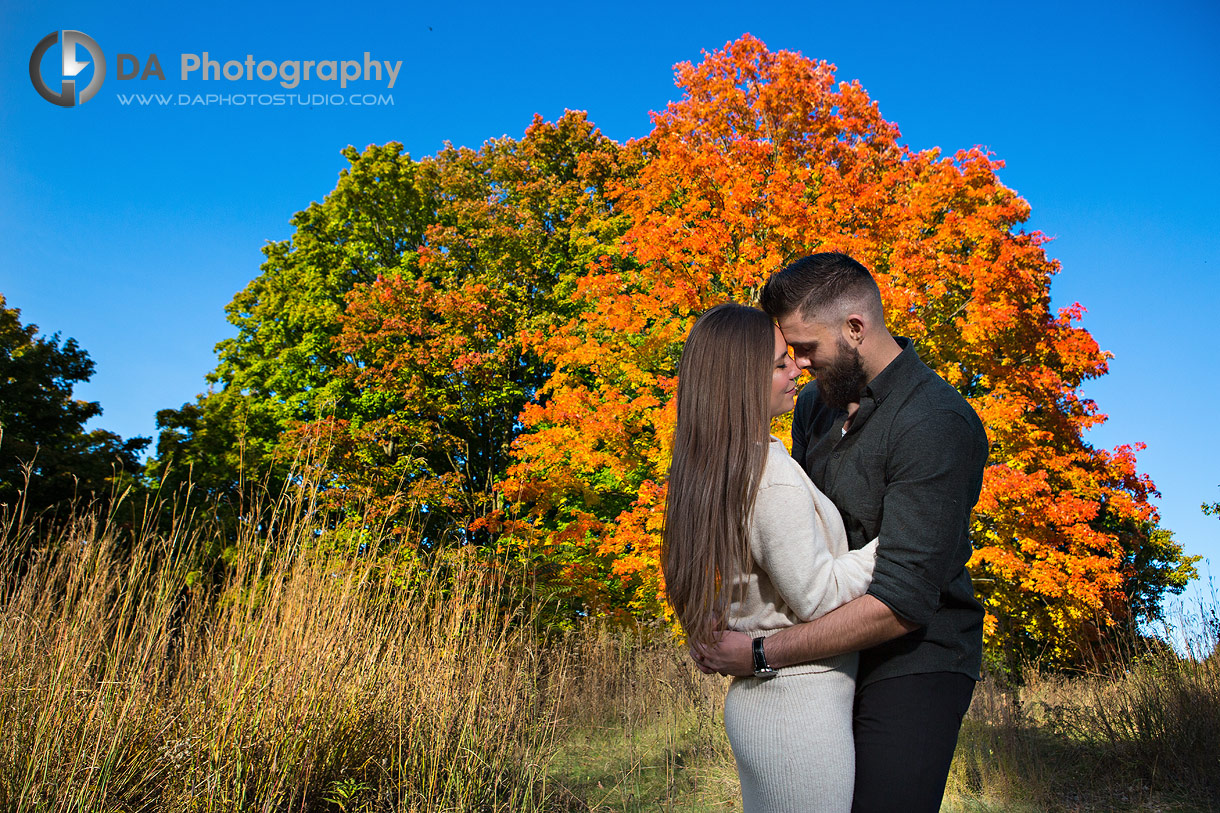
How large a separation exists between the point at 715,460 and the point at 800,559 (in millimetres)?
288

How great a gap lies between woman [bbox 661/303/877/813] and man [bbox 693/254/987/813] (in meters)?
0.06

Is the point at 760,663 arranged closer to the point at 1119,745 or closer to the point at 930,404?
the point at 930,404

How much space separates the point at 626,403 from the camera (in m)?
11.4

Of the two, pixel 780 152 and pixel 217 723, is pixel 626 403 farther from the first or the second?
pixel 217 723

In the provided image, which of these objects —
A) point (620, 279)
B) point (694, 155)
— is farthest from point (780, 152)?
point (620, 279)

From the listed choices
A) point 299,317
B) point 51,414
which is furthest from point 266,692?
point 51,414

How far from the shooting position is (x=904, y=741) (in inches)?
68.0

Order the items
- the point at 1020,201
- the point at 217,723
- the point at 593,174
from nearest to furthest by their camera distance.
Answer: the point at 217,723 → the point at 1020,201 → the point at 593,174

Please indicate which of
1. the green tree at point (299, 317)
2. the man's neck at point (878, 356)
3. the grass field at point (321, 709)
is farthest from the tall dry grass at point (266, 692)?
the green tree at point (299, 317)

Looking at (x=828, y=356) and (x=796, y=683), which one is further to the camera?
(x=828, y=356)

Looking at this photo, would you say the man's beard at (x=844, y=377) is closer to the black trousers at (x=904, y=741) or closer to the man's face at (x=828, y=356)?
the man's face at (x=828, y=356)

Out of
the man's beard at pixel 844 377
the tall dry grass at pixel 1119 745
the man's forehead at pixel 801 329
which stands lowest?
the tall dry grass at pixel 1119 745

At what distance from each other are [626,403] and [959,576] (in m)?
9.49

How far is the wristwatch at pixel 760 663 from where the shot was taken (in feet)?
5.75
